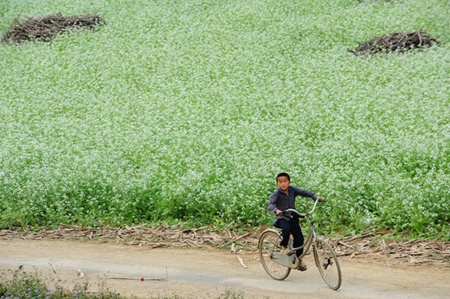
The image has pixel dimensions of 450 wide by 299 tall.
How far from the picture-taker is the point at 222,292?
35.2 ft

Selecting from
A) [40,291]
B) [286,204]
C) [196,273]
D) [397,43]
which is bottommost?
[196,273]

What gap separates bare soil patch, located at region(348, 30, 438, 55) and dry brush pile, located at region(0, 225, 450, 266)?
13619 mm

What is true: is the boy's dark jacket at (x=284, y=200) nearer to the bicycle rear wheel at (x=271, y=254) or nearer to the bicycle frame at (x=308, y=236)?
the bicycle frame at (x=308, y=236)

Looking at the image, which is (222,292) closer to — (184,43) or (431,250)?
(431,250)

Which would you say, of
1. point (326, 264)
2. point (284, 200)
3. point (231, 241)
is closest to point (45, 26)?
point (231, 241)

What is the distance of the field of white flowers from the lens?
592 inches

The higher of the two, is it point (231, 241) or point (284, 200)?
point (284, 200)

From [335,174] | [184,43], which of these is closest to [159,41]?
[184,43]

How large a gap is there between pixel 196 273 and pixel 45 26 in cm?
2348

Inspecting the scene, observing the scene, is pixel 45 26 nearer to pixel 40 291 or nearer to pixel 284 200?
pixel 40 291

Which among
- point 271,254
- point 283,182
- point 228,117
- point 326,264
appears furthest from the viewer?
point 228,117

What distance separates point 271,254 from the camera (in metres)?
11.2

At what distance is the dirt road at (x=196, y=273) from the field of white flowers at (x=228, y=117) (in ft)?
5.16

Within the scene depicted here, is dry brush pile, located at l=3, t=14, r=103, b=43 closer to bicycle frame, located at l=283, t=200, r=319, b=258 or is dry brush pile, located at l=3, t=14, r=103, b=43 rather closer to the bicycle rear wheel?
the bicycle rear wheel
